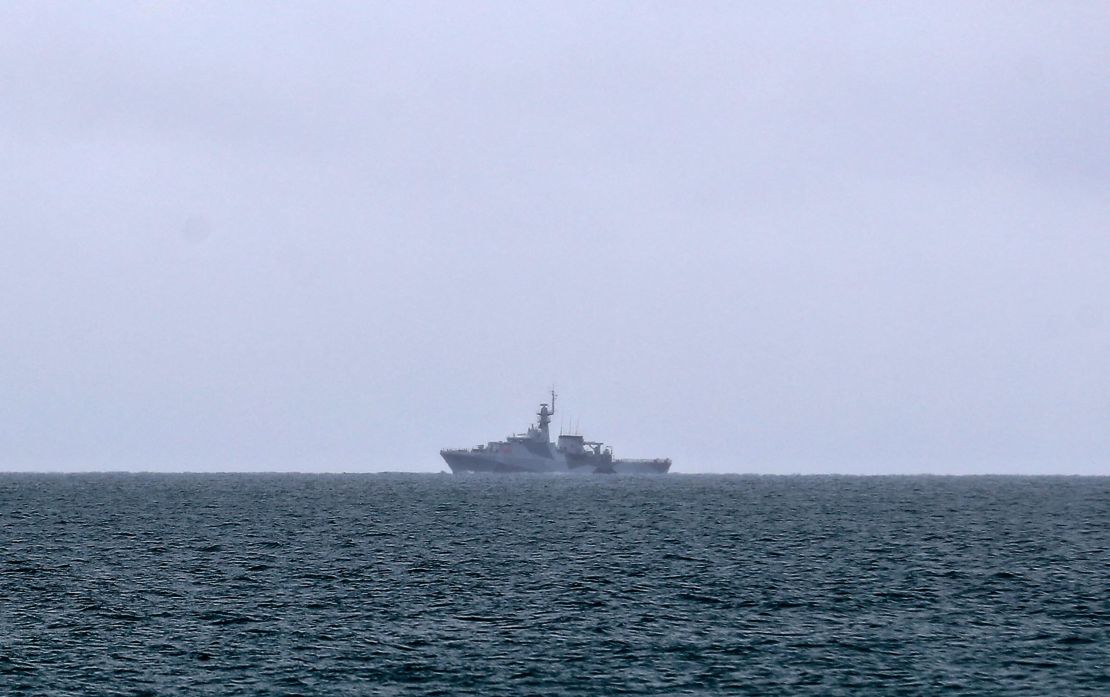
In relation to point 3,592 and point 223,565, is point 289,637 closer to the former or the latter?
point 3,592

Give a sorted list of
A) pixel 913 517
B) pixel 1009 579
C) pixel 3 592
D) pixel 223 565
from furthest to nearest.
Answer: pixel 913 517, pixel 223 565, pixel 1009 579, pixel 3 592

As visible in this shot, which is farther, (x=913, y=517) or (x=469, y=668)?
(x=913, y=517)

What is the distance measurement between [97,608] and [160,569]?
13.0 meters

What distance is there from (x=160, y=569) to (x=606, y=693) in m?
32.7

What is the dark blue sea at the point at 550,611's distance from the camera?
33.1 m

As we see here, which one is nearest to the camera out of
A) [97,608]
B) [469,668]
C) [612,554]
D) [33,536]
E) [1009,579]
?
[469,668]

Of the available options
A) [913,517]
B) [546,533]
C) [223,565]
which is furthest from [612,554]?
[913,517]

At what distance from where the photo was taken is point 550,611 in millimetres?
44594

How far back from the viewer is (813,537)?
78750mm

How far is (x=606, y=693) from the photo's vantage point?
31.3 metres

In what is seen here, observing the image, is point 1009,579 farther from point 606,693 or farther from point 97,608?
point 97,608

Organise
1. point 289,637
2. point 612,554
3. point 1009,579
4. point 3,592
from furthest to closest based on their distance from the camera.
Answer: point 612,554
point 1009,579
point 3,592
point 289,637

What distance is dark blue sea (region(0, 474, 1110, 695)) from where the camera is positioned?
33.1 meters

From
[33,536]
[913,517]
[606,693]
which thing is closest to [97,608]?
[606,693]
